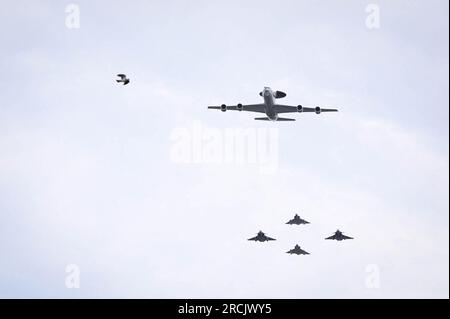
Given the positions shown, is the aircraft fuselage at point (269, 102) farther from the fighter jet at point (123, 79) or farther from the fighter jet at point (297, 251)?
the fighter jet at point (297, 251)

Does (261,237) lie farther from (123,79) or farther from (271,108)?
(123,79)

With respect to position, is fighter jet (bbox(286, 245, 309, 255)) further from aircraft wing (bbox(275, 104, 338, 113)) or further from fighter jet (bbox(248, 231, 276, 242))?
aircraft wing (bbox(275, 104, 338, 113))

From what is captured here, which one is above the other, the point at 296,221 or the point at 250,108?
the point at 250,108

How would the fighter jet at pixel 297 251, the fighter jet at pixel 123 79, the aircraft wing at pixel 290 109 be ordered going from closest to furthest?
the fighter jet at pixel 123 79
the aircraft wing at pixel 290 109
the fighter jet at pixel 297 251

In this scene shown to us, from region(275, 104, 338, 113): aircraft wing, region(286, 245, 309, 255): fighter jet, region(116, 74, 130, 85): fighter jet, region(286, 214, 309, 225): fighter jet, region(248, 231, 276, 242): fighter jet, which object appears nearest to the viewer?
region(116, 74, 130, 85): fighter jet

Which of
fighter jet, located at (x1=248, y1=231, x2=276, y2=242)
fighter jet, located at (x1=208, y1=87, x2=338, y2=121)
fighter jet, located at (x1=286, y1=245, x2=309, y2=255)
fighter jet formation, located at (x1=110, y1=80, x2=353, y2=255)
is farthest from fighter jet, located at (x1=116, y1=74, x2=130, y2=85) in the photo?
fighter jet, located at (x1=286, y1=245, x2=309, y2=255)

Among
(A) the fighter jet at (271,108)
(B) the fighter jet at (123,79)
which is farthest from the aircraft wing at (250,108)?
(B) the fighter jet at (123,79)

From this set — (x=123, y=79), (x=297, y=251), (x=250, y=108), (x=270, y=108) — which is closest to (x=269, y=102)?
(x=270, y=108)

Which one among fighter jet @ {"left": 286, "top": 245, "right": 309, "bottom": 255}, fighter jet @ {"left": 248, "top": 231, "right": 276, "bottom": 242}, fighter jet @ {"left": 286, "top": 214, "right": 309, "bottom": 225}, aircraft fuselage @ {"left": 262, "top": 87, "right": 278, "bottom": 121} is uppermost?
aircraft fuselage @ {"left": 262, "top": 87, "right": 278, "bottom": 121}
